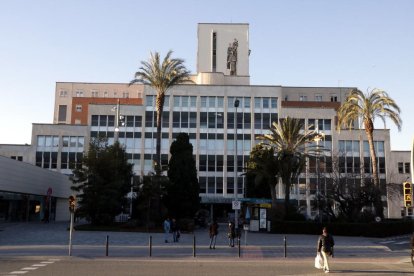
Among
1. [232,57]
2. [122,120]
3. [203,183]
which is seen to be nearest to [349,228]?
[203,183]

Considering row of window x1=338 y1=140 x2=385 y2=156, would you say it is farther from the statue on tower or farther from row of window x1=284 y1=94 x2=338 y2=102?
the statue on tower

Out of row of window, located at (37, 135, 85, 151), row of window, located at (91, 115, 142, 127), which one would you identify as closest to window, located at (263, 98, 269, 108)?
row of window, located at (91, 115, 142, 127)

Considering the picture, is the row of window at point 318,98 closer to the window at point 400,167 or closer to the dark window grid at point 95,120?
the window at point 400,167

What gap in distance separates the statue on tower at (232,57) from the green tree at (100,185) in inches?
1793

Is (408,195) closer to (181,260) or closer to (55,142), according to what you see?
(181,260)

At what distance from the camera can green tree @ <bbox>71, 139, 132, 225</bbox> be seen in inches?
1586

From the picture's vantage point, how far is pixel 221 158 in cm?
7225

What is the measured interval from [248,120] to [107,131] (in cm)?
2292

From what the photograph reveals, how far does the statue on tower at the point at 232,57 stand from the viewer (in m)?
84.6

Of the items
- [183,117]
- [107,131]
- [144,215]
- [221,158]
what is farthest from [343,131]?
[144,215]

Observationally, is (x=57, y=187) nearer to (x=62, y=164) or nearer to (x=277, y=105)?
(x=62, y=164)

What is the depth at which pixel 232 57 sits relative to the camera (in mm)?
85062

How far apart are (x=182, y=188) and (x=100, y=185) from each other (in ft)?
25.2

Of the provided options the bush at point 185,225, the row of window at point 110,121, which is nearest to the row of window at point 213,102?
the row of window at point 110,121
